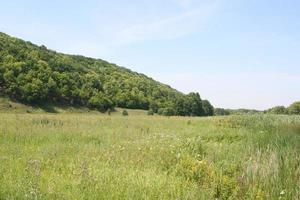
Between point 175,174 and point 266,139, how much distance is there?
369cm

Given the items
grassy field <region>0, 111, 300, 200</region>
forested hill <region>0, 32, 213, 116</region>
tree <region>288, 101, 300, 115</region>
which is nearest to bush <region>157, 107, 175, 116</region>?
forested hill <region>0, 32, 213, 116</region>

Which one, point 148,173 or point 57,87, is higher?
point 57,87

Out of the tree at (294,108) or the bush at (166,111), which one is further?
the tree at (294,108)

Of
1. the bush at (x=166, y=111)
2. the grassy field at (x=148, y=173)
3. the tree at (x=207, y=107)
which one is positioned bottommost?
the grassy field at (x=148, y=173)

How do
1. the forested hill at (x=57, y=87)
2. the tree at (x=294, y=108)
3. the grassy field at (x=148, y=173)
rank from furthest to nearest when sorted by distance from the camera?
the tree at (x=294, y=108), the forested hill at (x=57, y=87), the grassy field at (x=148, y=173)

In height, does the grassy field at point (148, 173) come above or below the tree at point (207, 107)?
below

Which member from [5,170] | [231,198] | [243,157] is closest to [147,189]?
[231,198]

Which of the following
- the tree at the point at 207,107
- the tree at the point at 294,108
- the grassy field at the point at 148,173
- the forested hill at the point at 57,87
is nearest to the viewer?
the grassy field at the point at 148,173

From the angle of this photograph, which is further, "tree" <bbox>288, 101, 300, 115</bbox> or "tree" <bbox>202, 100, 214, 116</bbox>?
"tree" <bbox>202, 100, 214, 116</bbox>

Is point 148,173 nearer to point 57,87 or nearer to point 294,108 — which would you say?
point 57,87

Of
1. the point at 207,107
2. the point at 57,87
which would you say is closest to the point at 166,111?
the point at 57,87

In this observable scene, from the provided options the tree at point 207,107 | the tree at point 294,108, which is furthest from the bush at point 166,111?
the tree at point 294,108

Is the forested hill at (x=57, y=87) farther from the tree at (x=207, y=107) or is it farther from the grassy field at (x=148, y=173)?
the grassy field at (x=148, y=173)

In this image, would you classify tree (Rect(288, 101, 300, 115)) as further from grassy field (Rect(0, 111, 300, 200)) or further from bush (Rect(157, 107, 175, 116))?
grassy field (Rect(0, 111, 300, 200))
